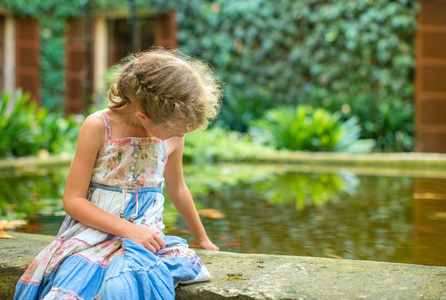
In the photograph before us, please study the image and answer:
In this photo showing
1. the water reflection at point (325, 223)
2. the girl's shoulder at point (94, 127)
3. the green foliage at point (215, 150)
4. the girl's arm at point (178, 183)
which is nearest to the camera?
the girl's shoulder at point (94, 127)

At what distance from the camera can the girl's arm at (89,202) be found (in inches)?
57.7

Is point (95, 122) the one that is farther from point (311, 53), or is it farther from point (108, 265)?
point (311, 53)

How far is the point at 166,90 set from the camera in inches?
55.5

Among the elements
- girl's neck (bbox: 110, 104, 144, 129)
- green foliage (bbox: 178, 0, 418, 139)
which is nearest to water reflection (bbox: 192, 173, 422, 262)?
girl's neck (bbox: 110, 104, 144, 129)

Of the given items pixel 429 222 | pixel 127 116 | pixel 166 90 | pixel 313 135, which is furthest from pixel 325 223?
pixel 313 135

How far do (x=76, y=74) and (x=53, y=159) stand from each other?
22.6 ft

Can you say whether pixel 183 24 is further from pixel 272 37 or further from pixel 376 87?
pixel 376 87

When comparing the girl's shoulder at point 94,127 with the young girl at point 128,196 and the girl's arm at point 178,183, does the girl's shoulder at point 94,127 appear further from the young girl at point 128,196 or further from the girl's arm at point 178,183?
the girl's arm at point 178,183

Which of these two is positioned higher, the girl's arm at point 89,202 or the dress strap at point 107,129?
the dress strap at point 107,129

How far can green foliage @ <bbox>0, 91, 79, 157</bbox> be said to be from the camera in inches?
235

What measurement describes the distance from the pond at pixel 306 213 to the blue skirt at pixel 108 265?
70cm

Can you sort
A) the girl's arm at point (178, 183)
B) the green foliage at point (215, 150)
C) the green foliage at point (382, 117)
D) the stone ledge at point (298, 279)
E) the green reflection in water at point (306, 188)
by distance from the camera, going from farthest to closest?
the green foliage at point (382, 117)
the green foliage at point (215, 150)
the green reflection in water at point (306, 188)
the girl's arm at point (178, 183)
the stone ledge at point (298, 279)

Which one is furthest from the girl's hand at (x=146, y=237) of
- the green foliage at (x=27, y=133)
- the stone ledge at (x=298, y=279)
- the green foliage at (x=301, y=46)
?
the green foliage at (x=301, y=46)

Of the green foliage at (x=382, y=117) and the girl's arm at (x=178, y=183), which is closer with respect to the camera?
the girl's arm at (x=178, y=183)
